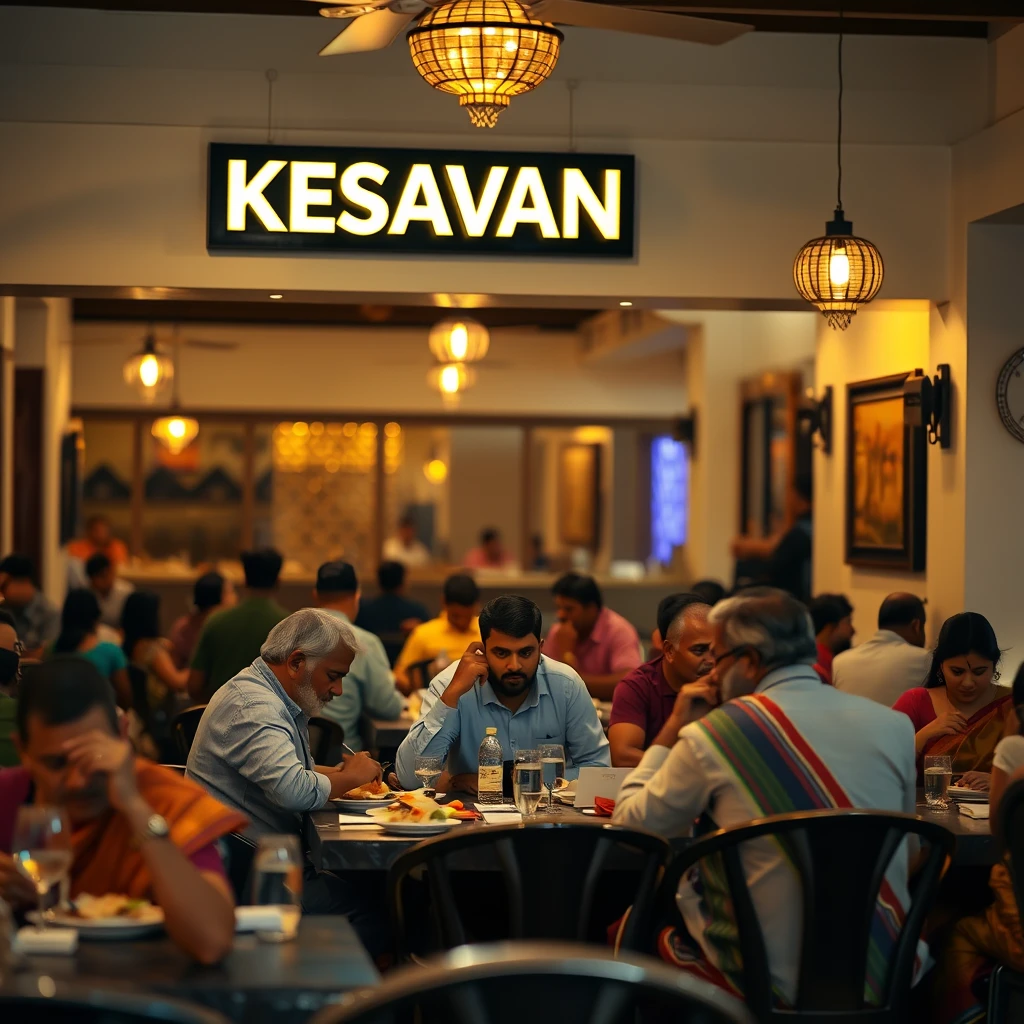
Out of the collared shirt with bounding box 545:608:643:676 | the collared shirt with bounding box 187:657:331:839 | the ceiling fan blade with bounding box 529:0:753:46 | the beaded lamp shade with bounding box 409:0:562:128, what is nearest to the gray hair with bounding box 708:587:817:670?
the collared shirt with bounding box 187:657:331:839

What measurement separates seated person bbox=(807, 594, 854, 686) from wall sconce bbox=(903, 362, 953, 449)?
830 mm

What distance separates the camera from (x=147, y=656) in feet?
25.4

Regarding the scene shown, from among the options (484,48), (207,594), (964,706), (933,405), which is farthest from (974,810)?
(207,594)

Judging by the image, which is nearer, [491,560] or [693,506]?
[693,506]

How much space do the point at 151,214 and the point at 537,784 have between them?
336 centimetres

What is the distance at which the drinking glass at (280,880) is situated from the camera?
255 cm

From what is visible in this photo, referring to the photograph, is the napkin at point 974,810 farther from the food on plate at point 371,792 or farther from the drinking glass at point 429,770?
the food on plate at point 371,792

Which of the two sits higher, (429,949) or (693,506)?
(693,506)

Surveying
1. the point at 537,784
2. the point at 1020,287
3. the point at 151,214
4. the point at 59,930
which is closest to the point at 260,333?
the point at 151,214

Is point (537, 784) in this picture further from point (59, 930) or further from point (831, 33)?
point (831, 33)

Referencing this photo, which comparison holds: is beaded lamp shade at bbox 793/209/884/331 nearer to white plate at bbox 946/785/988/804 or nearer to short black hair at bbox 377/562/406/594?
white plate at bbox 946/785/988/804

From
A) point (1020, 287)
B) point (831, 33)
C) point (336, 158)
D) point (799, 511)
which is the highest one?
point (831, 33)

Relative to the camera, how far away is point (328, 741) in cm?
560

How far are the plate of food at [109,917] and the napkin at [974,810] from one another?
2.37 m
